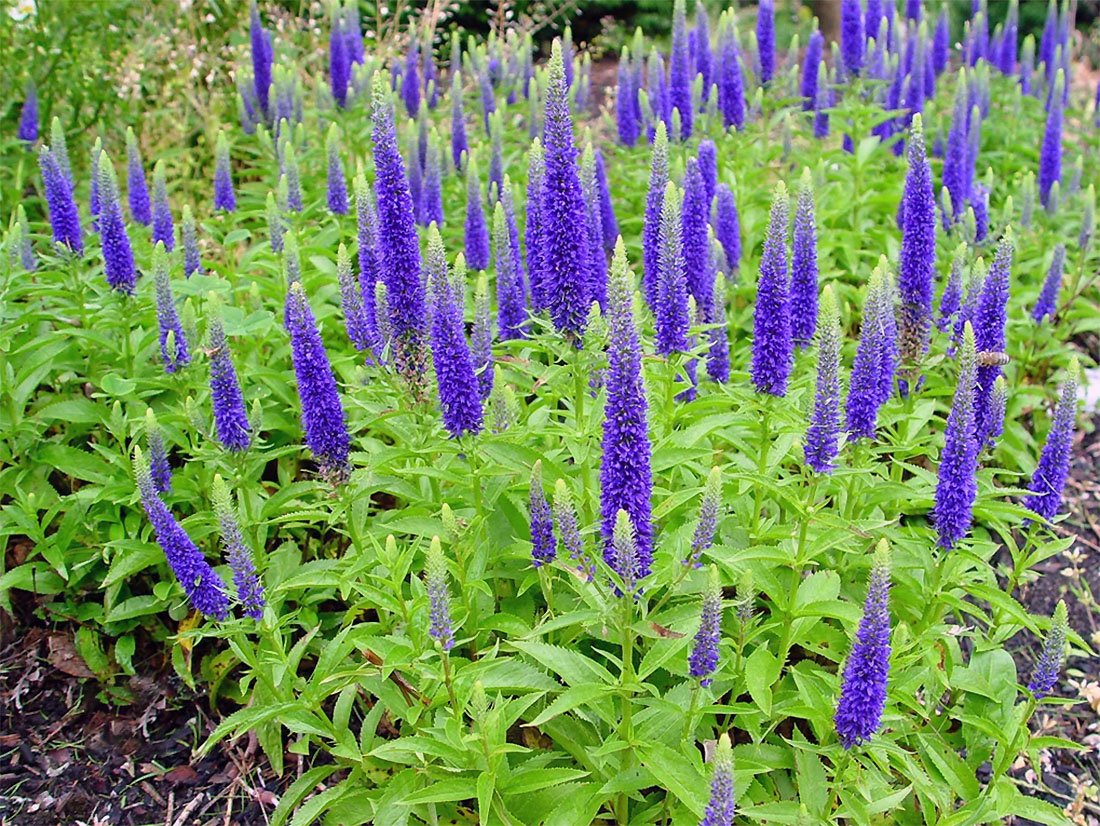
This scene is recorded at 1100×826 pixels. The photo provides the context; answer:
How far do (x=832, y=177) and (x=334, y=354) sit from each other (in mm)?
3654

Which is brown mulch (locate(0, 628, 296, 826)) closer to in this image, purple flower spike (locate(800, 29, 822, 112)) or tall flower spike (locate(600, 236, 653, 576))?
tall flower spike (locate(600, 236, 653, 576))

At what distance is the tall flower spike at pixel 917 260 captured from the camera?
4.06m

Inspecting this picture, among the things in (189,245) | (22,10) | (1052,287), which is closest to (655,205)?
(189,245)

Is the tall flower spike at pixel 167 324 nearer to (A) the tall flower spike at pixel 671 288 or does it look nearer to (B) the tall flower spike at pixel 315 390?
(B) the tall flower spike at pixel 315 390

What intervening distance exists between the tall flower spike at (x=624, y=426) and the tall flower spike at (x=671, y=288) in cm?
52

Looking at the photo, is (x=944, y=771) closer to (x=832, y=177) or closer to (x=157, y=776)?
(x=157, y=776)

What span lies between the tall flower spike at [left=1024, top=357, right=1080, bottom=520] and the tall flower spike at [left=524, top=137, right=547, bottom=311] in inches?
70.6

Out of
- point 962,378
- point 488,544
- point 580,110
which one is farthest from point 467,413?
point 580,110

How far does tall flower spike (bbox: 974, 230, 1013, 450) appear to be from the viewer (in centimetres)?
374

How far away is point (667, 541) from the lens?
3.49 meters

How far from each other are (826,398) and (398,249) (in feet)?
4.80

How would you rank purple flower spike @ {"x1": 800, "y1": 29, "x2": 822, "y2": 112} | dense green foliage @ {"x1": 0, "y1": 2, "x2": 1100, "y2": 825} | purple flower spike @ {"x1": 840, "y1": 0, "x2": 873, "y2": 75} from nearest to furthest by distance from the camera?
dense green foliage @ {"x1": 0, "y1": 2, "x2": 1100, "y2": 825}, purple flower spike @ {"x1": 840, "y1": 0, "x2": 873, "y2": 75}, purple flower spike @ {"x1": 800, "y1": 29, "x2": 822, "y2": 112}

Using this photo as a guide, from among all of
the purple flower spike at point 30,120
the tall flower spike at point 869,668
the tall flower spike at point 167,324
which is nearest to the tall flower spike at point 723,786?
the tall flower spike at point 869,668

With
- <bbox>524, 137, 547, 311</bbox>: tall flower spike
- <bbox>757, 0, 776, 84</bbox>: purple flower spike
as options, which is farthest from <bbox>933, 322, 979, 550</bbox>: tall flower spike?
<bbox>757, 0, 776, 84</bbox>: purple flower spike
